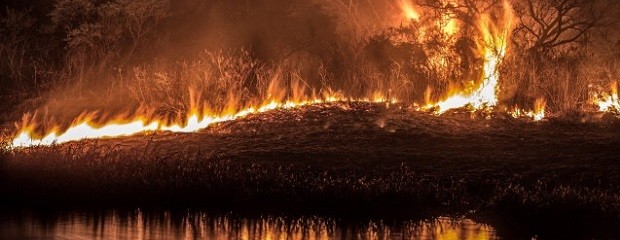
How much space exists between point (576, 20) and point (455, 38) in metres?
3.19

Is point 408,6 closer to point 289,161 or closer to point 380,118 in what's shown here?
point 380,118

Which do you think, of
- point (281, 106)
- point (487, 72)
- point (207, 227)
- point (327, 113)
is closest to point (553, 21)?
point (487, 72)

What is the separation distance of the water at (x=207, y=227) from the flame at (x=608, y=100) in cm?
859

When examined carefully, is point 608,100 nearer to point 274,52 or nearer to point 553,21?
point 553,21

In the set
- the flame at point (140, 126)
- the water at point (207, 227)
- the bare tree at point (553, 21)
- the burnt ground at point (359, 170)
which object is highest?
the bare tree at point (553, 21)

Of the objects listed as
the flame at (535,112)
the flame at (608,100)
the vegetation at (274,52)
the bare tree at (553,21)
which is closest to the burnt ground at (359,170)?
the flame at (535,112)

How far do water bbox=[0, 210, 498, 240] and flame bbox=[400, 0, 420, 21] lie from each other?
12.3 m

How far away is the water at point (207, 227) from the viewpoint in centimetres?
1221

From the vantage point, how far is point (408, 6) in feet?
85.0

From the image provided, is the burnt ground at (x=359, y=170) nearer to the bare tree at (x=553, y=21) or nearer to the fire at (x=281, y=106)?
the fire at (x=281, y=106)

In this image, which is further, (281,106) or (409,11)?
(409,11)

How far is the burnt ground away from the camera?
547 inches

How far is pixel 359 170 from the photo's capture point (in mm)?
16016

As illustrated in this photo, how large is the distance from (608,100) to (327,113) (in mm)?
5992
